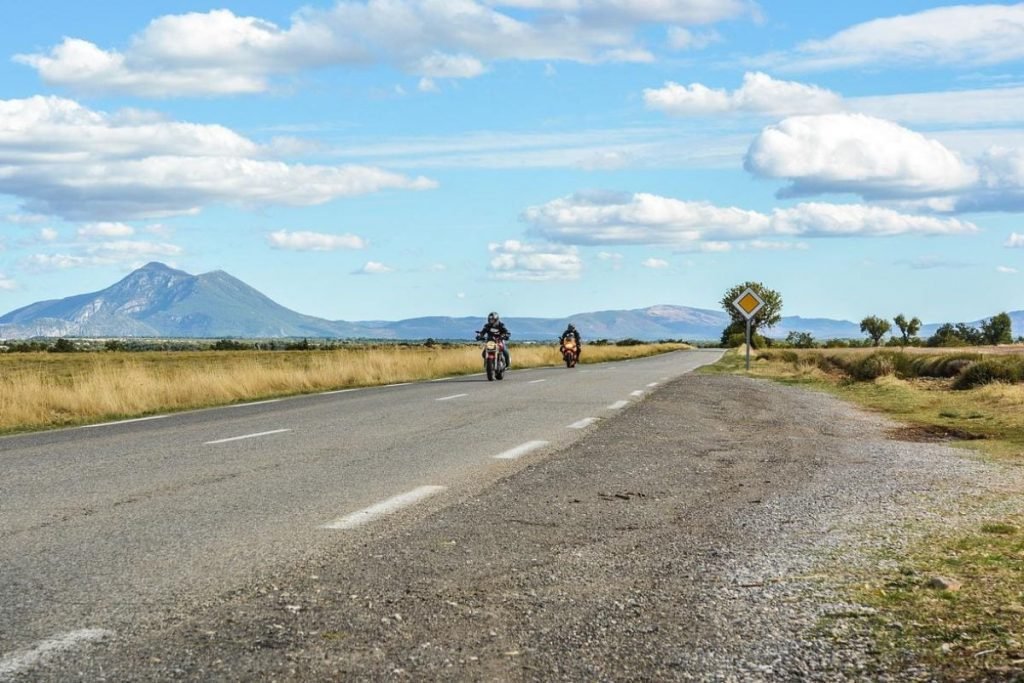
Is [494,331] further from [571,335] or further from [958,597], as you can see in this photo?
[958,597]

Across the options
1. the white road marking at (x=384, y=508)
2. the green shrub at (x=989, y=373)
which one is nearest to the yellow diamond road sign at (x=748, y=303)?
the green shrub at (x=989, y=373)

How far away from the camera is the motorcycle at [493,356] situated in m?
28.8

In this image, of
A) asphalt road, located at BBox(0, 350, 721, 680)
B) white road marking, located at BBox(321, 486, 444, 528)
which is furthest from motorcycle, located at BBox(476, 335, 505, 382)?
white road marking, located at BBox(321, 486, 444, 528)

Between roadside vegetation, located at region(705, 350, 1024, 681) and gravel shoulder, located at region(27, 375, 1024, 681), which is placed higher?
roadside vegetation, located at region(705, 350, 1024, 681)

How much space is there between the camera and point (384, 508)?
7.61 m

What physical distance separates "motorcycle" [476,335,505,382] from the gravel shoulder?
18773 mm

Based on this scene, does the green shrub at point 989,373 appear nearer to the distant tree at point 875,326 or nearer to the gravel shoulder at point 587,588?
the gravel shoulder at point 587,588

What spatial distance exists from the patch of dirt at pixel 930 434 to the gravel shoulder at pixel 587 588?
3709mm

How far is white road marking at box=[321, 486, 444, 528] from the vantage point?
704 cm

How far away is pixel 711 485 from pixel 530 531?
264 cm

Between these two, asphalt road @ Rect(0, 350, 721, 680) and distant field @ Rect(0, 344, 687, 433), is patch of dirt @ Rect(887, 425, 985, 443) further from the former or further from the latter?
distant field @ Rect(0, 344, 687, 433)

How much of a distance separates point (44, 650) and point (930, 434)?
491 inches

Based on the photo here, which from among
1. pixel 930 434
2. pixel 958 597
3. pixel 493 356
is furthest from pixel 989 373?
pixel 958 597

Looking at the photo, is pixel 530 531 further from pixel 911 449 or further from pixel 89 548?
pixel 911 449
